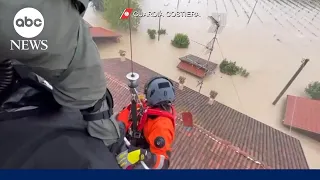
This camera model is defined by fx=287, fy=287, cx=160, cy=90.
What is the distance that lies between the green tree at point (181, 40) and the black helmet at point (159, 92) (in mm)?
9651

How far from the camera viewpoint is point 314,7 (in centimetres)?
1788

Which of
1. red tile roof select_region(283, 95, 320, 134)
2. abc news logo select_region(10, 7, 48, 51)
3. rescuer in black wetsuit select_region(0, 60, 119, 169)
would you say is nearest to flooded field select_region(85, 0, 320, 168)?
red tile roof select_region(283, 95, 320, 134)

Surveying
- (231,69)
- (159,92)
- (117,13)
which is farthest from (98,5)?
(159,92)

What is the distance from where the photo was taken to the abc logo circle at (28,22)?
2.23 ft

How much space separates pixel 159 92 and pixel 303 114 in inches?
289

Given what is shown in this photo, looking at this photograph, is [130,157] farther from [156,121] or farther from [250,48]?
[250,48]

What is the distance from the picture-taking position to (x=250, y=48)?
12953mm

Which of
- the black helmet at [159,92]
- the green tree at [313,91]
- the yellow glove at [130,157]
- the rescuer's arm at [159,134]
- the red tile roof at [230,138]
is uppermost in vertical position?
the yellow glove at [130,157]

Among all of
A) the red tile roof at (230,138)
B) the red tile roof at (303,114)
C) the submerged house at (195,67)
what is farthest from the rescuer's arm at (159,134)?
the submerged house at (195,67)

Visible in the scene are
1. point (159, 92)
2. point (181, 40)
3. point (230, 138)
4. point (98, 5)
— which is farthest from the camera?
point (98, 5)

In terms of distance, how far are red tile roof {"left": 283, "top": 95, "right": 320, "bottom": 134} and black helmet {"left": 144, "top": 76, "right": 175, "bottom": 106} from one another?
6804 mm

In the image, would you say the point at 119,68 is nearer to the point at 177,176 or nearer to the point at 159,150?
the point at 159,150

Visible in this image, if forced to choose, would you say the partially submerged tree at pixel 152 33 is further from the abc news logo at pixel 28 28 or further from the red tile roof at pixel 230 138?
the abc news logo at pixel 28 28

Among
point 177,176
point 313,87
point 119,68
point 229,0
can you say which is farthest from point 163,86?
point 229,0
